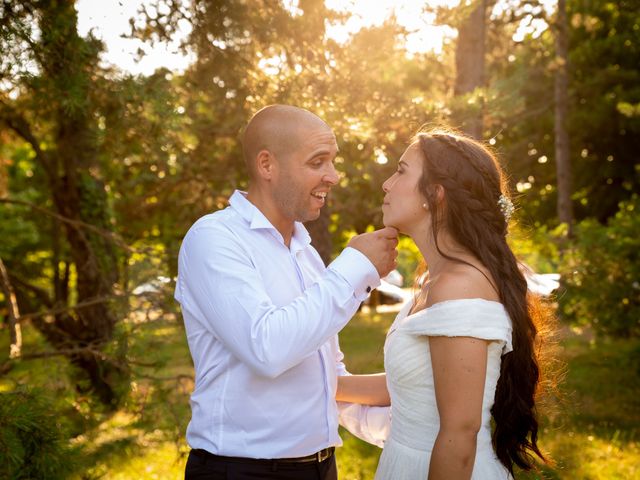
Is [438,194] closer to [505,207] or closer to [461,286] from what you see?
[505,207]

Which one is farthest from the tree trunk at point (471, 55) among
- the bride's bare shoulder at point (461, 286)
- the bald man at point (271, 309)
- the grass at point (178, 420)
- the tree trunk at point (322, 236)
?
the bride's bare shoulder at point (461, 286)

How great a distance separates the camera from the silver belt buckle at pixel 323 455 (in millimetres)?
3109

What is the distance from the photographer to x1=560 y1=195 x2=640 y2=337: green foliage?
11.3 meters

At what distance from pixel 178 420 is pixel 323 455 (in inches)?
120

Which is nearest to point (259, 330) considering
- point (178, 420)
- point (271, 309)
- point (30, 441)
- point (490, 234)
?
point (271, 309)

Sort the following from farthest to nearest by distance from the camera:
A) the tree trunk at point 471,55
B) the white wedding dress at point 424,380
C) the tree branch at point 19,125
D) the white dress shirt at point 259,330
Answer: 1. the tree trunk at point 471,55
2. the tree branch at point 19,125
3. the white wedding dress at point 424,380
4. the white dress shirt at point 259,330

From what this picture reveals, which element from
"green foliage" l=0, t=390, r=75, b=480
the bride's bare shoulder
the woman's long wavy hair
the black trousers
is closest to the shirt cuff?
the bride's bare shoulder

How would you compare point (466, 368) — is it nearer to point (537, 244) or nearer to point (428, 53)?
point (428, 53)

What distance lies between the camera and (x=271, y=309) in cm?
266

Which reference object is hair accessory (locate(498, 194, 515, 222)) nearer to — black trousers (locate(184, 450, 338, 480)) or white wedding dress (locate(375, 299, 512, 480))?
white wedding dress (locate(375, 299, 512, 480))

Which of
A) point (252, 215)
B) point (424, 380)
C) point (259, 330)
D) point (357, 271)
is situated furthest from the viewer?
point (252, 215)

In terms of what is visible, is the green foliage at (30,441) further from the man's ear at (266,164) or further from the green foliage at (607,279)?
the green foliage at (607,279)

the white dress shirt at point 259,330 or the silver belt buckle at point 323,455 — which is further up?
the white dress shirt at point 259,330

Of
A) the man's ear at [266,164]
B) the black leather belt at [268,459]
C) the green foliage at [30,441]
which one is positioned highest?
the man's ear at [266,164]
